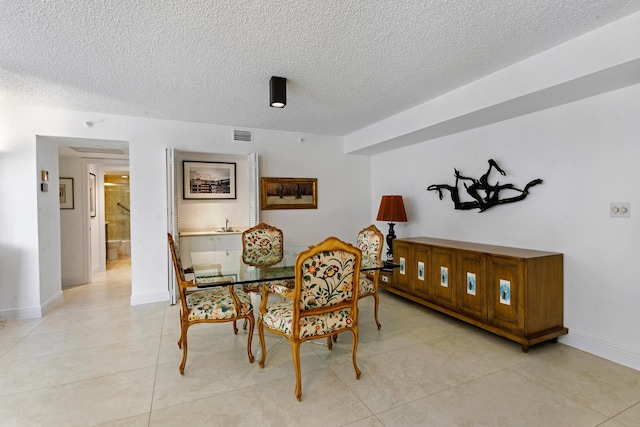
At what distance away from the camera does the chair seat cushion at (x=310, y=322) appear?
2141 millimetres

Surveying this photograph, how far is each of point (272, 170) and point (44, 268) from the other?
10.4ft

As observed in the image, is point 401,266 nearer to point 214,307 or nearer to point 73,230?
point 214,307

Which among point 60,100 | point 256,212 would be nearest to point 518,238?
point 256,212

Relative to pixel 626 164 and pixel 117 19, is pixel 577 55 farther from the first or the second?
pixel 117 19

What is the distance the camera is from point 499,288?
9.34 ft

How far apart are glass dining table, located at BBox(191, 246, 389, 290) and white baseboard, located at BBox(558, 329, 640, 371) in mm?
1747

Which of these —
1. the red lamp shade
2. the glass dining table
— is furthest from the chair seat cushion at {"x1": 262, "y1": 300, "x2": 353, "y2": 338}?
the red lamp shade

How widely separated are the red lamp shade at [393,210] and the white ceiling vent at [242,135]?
2256 mm

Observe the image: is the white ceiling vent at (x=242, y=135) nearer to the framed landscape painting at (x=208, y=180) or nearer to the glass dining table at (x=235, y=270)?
the framed landscape painting at (x=208, y=180)

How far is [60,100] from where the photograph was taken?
134 inches

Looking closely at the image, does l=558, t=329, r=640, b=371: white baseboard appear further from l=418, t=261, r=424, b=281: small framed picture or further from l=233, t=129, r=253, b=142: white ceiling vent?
l=233, t=129, r=253, b=142: white ceiling vent

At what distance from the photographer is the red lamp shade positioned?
14.6ft

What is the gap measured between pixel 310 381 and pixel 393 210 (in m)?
2.79

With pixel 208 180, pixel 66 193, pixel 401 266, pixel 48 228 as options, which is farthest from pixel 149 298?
pixel 401 266
